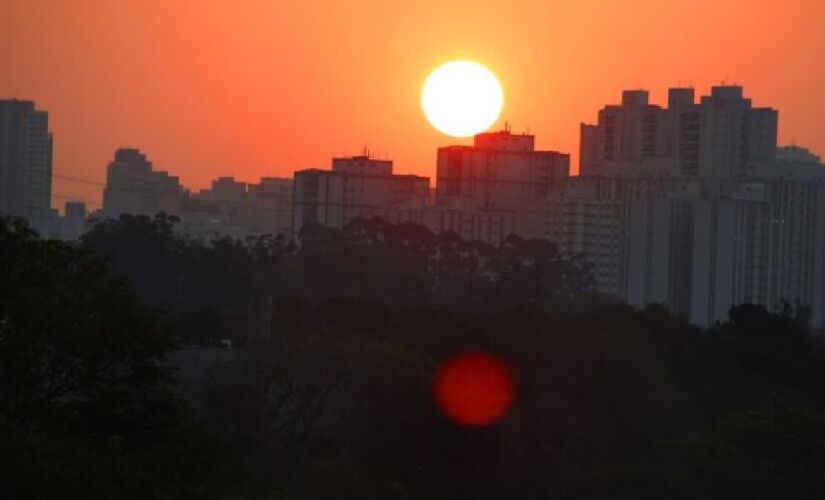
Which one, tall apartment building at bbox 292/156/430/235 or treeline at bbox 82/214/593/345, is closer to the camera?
treeline at bbox 82/214/593/345

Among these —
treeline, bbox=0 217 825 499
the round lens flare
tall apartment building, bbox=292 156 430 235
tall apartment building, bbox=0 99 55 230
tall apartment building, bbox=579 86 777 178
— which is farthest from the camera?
tall apartment building, bbox=0 99 55 230

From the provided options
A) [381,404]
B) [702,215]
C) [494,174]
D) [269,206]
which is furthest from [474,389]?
[269,206]

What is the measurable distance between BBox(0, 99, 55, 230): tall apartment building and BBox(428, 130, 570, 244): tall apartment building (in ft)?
80.7

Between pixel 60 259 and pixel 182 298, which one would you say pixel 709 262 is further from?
pixel 60 259

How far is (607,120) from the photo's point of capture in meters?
96.2

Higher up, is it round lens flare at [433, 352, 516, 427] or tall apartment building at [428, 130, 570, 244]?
tall apartment building at [428, 130, 570, 244]

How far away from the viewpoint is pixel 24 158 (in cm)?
11350

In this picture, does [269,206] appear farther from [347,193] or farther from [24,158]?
[347,193]

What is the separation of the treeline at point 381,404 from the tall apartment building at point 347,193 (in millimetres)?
47049

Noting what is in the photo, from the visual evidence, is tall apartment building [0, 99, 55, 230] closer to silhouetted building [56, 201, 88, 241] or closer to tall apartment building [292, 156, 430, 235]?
silhouetted building [56, 201, 88, 241]

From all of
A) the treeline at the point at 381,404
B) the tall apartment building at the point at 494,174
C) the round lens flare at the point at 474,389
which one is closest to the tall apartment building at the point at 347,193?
the tall apartment building at the point at 494,174

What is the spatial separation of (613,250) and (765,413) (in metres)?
51.0

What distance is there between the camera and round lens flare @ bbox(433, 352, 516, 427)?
26.1 meters

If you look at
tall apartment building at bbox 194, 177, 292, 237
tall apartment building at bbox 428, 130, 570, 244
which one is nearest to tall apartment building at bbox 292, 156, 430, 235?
tall apartment building at bbox 428, 130, 570, 244
